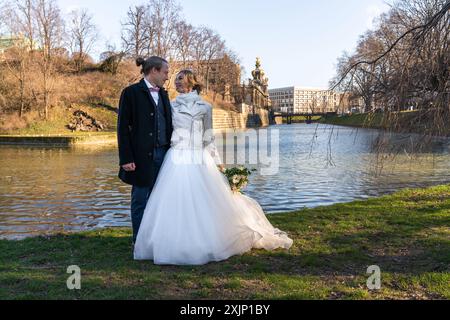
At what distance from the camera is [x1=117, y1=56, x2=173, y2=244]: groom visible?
529 centimetres

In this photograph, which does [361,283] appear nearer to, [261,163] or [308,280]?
[308,280]

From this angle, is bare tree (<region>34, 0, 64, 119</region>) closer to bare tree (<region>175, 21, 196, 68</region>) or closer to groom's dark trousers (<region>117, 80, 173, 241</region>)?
bare tree (<region>175, 21, 196, 68</region>)

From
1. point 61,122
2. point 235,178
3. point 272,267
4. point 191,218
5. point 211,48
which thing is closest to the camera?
point 272,267

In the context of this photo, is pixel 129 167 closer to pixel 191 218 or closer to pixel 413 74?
pixel 191 218

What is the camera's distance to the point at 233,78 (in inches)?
3895

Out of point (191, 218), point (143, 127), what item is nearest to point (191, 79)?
point (143, 127)

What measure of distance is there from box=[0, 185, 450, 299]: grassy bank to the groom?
0.99 m

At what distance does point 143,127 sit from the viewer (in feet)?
17.5

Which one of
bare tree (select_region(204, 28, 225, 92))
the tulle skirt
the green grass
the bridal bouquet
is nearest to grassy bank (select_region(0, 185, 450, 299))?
the tulle skirt

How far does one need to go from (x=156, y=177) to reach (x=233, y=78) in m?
95.3

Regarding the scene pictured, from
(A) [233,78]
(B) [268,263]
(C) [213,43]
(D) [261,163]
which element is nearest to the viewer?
(B) [268,263]

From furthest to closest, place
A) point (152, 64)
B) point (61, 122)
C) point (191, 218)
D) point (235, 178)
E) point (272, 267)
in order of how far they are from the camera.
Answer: point (61, 122), point (235, 178), point (152, 64), point (191, 218), point (272, 267)

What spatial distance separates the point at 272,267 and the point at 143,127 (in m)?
2.26
